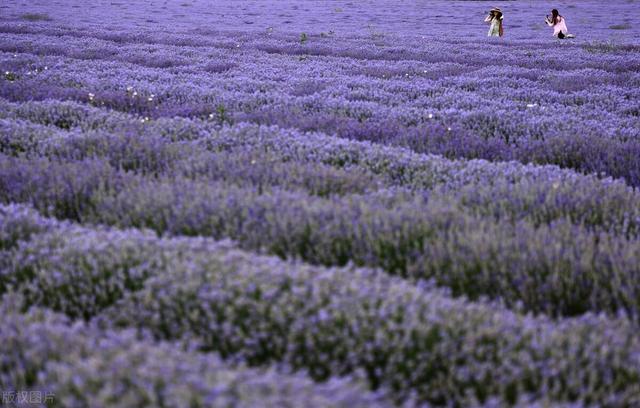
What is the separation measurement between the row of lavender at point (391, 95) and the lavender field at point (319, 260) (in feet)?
0.23

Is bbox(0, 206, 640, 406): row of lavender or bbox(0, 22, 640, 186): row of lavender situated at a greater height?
→ bbox(0, 206, 640, 406): row of lavender

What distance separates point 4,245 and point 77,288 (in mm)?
654

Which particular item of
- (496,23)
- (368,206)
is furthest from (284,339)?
(496,23)

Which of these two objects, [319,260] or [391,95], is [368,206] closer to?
[319,260]

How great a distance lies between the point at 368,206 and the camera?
3443mm

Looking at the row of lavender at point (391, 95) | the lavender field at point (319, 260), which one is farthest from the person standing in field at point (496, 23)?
the lavender field at point (319, 260)

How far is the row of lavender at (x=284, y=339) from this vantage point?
5.67 feet

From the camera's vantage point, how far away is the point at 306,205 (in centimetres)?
343

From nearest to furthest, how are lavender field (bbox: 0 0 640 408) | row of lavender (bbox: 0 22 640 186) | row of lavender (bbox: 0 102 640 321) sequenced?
lavender field (bbox: 0 0 640 408) → row of lavender (bbox: 0 102 640 321) → row of lavender (bbox: 0 22 640 186)

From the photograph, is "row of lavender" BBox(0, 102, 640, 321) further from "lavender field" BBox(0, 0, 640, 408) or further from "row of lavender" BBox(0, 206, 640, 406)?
"row of lavender" BBox(0, 206, 640, 406)

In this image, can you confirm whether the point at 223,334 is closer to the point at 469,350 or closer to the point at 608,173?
the point at 469,350

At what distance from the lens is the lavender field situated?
1939 mm

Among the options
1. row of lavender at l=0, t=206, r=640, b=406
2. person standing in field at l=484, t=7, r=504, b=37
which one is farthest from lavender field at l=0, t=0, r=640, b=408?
person standing in field at l=484, t=7, r=504, b=37

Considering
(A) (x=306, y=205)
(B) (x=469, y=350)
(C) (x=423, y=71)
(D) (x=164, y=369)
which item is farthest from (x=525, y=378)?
(C) (x=423, y=71)
